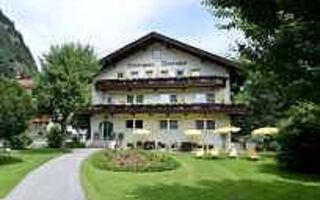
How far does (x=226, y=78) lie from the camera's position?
5950 centimetres

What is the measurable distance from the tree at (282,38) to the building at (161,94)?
3802 cm

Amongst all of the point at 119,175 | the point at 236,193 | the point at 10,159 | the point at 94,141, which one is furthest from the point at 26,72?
the point at 236,193

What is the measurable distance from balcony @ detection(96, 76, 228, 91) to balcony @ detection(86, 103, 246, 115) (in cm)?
195

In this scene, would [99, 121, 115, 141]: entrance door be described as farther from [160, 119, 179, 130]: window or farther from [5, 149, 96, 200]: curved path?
[5, 149, 96, 200]: curved path

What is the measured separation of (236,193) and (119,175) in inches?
329

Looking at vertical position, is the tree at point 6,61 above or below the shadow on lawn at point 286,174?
above

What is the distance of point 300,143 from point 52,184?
51.0ft

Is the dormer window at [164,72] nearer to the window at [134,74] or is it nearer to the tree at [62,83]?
the window at [134,74]

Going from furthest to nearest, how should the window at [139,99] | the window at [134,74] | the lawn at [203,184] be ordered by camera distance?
the window at [134,74]
the window at [139,99]
the lawn at [203,184]

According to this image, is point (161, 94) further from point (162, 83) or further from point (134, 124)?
point (134, 124)

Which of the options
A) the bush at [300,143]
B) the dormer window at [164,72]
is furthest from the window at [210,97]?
the bush at [300,143]

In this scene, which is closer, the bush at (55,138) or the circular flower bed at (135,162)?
the circular flower bed at (135,162)

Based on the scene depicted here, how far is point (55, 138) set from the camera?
201 ft

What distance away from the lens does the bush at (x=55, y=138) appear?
60.3 metres
